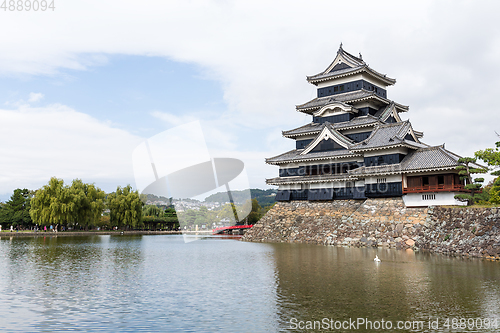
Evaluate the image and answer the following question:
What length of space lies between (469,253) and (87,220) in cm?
5187

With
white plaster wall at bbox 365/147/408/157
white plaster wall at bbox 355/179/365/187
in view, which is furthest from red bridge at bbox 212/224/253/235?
white plaster wall at bbox 365/147/408/157

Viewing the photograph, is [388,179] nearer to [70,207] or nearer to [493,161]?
[493,161]

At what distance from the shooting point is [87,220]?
60875 millimetres

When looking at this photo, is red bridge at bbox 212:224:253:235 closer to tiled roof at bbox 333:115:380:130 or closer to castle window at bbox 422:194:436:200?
tiled roof at bbox 333:115:380:130

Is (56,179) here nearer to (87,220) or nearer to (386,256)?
(87,220)

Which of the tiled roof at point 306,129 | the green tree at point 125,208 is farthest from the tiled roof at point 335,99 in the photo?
the green tree at point 125,208

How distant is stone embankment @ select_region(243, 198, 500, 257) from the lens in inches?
1134

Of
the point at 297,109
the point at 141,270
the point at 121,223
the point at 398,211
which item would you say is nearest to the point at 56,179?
the point at 121,223

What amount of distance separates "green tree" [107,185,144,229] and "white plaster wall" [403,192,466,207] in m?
45.5

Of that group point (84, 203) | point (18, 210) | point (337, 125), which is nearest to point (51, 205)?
point (84, 203)

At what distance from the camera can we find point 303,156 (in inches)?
1820

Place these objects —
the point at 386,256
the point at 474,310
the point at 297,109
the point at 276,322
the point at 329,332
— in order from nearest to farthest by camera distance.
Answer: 1. the point at 329,332
2. the point at 276,322
3. the point at 474,310
4. the point at 386,256
5. the point at 297,109

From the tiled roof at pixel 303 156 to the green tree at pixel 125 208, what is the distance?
29467mm

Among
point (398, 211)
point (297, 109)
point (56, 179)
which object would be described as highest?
point (297, 109)
